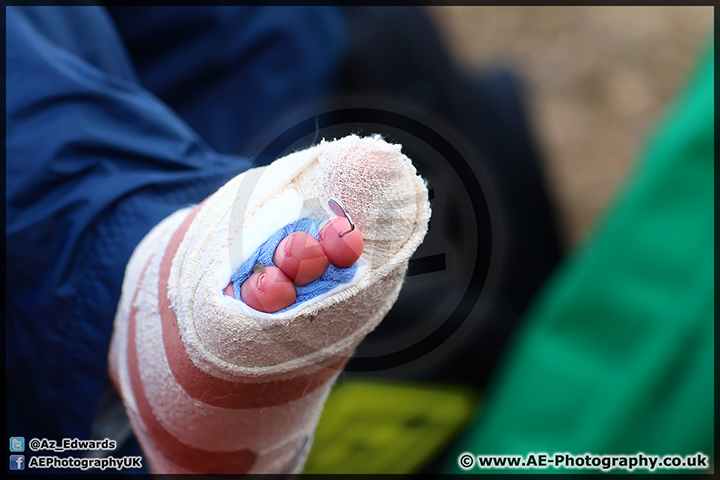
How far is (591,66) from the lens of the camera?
1494 mm

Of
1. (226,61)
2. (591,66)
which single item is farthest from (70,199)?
(591,66)

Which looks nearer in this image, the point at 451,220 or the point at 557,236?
the point at 451,220

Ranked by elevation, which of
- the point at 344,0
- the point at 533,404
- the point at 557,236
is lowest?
the point at 533,404

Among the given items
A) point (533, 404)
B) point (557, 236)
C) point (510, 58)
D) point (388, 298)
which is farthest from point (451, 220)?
point (510, 58)

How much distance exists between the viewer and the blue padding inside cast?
0.76ft

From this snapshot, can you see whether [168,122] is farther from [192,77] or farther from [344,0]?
[344,0]

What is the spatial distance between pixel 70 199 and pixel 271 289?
288mm

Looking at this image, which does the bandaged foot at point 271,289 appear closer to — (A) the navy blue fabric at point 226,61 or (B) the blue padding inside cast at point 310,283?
(B) the blue padding inside cast at point 310,283

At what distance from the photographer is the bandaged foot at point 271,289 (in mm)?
230

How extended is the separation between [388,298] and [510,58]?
1.39m

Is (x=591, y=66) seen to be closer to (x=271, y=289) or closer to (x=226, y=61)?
(x=226, y=61)

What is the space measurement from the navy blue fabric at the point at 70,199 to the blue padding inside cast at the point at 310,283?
135 millimetres

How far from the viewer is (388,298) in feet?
0.85

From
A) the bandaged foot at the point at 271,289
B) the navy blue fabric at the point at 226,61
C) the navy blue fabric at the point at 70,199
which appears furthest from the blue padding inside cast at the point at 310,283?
the navy blue fabric at the point at 226,61
